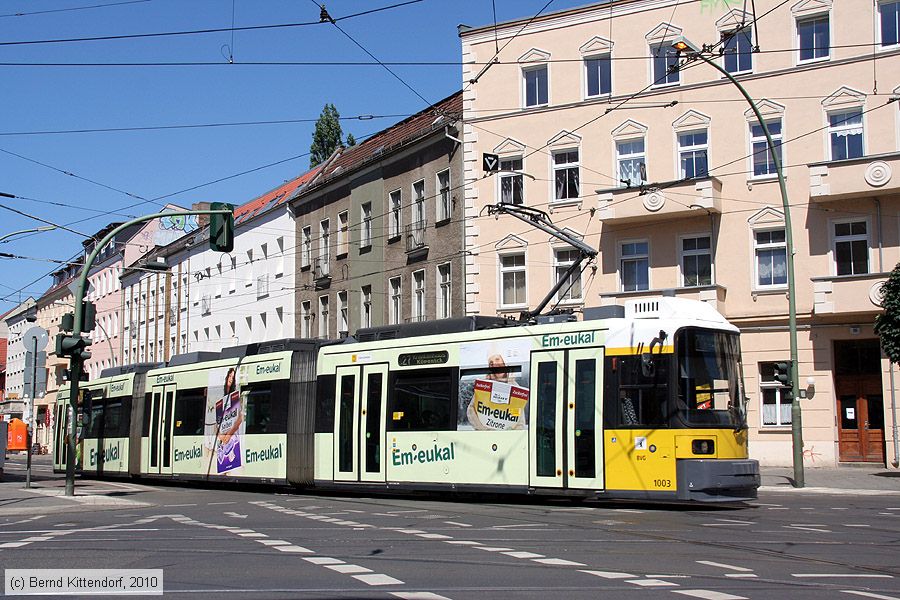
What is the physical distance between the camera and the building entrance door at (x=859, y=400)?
2822cm

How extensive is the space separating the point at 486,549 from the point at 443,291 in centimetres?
2585

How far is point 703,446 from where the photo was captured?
52.6 feet

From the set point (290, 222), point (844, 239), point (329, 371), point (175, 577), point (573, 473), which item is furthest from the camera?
point (290, 222)

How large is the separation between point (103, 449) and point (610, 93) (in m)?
18.2

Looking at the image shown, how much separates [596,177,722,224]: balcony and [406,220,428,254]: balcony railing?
8095 millimetres

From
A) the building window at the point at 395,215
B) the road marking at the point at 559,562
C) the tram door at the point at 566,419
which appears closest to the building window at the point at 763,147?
the building window at the point at 395,215

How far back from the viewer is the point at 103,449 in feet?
97.3

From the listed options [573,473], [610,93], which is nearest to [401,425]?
[573,473]

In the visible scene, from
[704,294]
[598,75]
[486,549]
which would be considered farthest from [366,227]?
[486,549]

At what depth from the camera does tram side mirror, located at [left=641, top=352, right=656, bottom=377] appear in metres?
16.3

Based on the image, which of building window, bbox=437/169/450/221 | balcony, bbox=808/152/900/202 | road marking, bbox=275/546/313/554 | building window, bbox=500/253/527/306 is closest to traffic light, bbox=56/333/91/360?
road marking, bbox=275/546/313/554

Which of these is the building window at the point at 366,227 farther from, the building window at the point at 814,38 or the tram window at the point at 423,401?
the tram window at the point at 423,401

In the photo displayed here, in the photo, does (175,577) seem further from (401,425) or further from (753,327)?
(753,327)

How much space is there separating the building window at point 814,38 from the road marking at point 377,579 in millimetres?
24517
